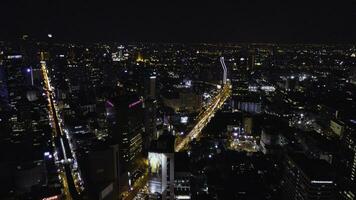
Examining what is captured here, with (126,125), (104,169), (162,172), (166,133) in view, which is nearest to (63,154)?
(126,125)

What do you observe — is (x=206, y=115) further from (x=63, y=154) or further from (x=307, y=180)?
(x=307, y=180)

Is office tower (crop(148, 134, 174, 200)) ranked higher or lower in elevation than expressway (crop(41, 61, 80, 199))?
higher

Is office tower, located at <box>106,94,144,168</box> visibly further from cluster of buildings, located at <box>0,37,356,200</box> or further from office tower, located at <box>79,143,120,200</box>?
office tower, located at <box>79,143,120,200</box>

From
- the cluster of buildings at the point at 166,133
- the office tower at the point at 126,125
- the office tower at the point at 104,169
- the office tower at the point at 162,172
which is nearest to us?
the office tower at the point at 162,172

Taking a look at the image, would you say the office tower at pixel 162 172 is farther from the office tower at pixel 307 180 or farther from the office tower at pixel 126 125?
the office tower at pixel 126 125

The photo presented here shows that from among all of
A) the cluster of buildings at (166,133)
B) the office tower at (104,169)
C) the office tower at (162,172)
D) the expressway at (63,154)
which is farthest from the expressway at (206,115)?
the office tower at (162,172)

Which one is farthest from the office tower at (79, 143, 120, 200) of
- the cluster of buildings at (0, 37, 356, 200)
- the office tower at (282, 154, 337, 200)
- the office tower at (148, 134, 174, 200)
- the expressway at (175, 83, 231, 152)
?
the office tower at (282, 154, 337, 200)
